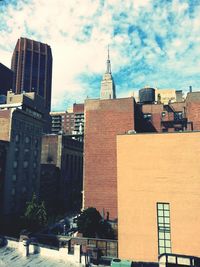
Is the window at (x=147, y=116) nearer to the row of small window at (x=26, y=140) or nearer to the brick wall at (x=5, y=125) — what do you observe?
the row of small window at (x=26, y=140)

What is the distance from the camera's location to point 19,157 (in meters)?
66.2

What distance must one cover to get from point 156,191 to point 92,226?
655 inches

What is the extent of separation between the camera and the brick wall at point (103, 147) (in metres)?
54.8

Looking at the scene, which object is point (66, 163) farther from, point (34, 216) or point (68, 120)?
point (68, 120)

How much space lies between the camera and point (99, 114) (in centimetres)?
5941

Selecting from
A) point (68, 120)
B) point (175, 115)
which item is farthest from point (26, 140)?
point (68, 120)

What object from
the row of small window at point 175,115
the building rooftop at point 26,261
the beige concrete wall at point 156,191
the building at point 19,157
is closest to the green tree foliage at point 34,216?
the building at point 19,157

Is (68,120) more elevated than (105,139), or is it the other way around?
(68,120)

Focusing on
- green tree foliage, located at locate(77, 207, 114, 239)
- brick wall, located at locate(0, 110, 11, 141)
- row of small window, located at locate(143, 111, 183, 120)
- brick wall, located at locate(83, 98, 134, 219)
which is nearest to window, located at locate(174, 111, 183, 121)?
row of small window, located at locate(143, 111, 183, 120)

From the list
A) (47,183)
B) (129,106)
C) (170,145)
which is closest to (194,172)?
(170,145)

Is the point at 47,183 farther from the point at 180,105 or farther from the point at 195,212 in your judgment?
the point at 195,212

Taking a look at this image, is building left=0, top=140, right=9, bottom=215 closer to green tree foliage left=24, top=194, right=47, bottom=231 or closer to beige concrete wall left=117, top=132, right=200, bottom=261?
green tree foliage left=24, top=194, right=47, bottom=231

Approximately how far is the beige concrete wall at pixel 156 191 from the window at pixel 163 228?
522 millimetres

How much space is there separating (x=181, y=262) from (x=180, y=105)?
164 ft
